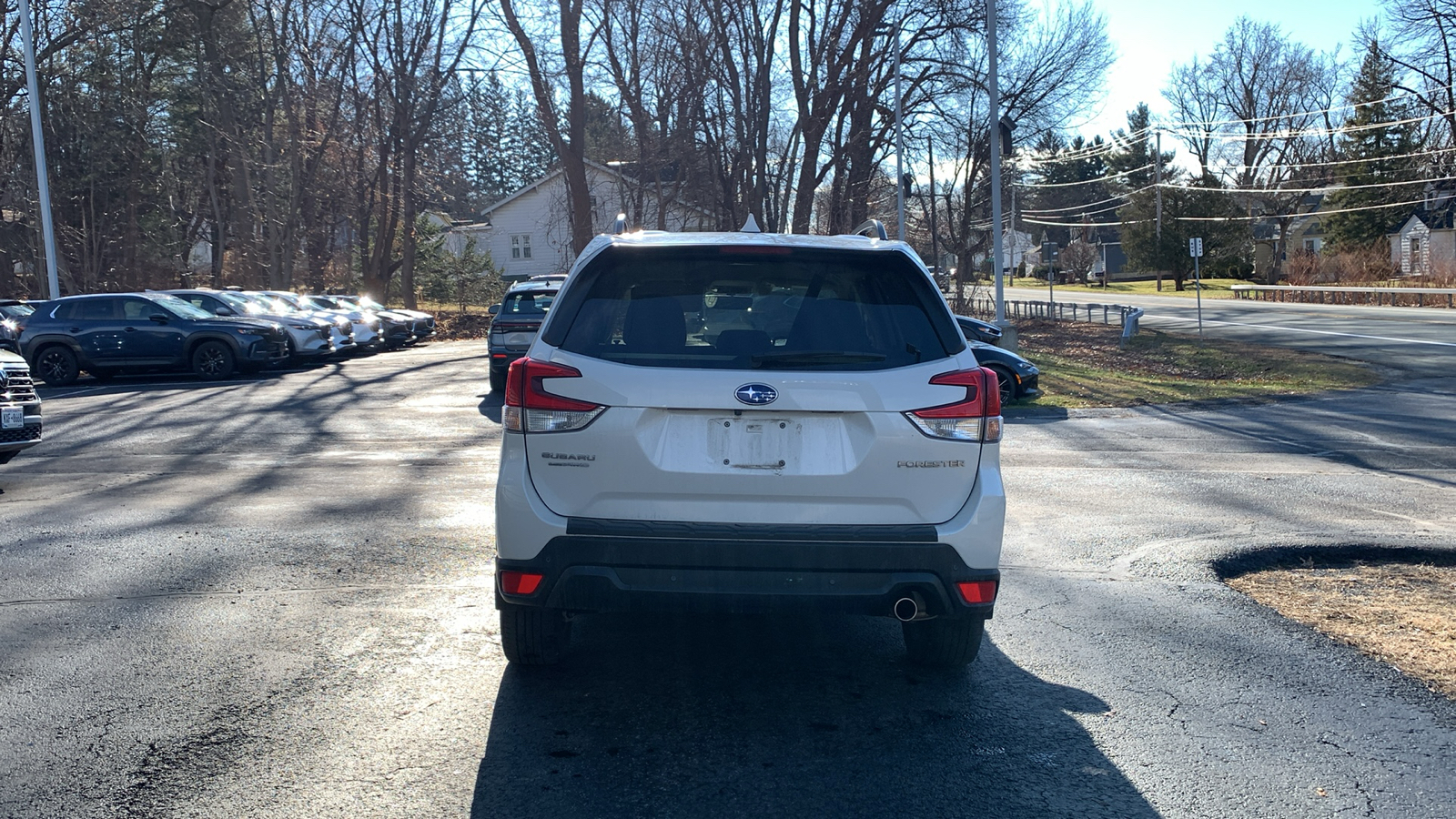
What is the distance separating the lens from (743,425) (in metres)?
4.18

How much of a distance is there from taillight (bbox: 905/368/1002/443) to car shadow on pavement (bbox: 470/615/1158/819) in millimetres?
1132

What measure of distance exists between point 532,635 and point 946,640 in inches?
68.9

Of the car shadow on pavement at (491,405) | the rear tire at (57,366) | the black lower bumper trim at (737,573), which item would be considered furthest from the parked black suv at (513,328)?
the black lower bumper trim at (737,573)

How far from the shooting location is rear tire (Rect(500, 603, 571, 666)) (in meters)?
4.77

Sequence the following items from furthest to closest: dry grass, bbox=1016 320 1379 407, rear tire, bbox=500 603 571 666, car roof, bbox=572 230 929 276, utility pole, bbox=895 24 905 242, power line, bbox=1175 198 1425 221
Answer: power line, bbox=1175 198 1425 221 < utility pole, bbox=895 24 905 242 < dry grass, bbox=1016 320 1379 407 < rear tire, bbox=500 603 571 666 < car roof, bbox=572 230 929 276

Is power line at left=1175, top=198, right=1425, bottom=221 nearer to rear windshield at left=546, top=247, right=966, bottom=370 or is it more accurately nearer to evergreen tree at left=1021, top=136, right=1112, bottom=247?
evergreen tree at left=1021, top=136, right=1112, bottom=247

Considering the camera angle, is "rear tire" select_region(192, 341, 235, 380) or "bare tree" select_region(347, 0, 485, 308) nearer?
"rear tire" select_region(192, 341, 235, 380)

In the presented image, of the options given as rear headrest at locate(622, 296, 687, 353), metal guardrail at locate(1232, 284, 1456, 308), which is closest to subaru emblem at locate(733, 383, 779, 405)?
rear headrest at locate(622, 296, 687, 353)

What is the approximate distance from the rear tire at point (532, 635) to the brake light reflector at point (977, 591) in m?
1.65

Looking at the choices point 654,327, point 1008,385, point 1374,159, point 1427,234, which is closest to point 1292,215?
point 1427,234

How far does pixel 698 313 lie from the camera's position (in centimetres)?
454

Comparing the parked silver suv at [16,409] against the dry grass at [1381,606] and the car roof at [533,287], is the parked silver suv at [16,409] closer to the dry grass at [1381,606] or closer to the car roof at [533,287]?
the car roof at [533,287]

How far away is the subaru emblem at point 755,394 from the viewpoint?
13.5 feet

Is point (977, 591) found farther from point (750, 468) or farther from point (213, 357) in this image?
point (213, 357)
